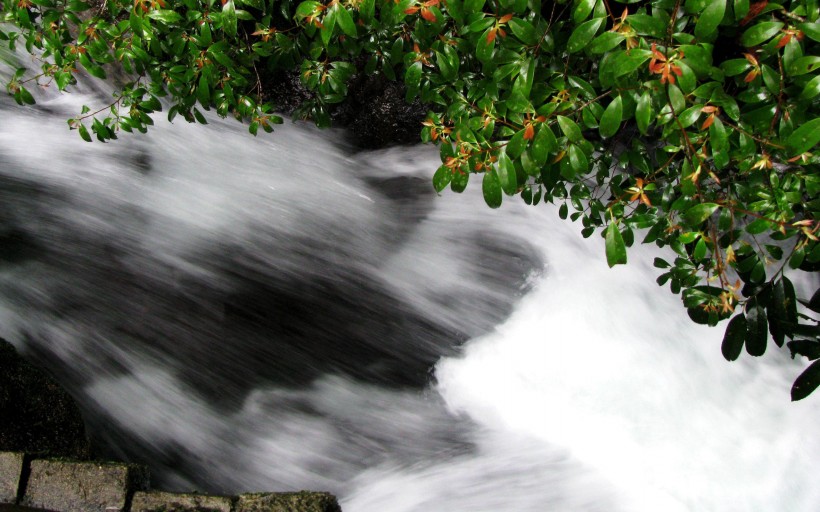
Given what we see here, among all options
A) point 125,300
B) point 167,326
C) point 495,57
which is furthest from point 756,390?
point 125,300

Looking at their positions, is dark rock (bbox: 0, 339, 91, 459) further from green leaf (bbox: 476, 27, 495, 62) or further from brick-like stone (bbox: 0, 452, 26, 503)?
green leaf (bbox: 476, 27, 495, 62)

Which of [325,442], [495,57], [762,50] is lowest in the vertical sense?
[325,442]

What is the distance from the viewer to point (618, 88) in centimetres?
141

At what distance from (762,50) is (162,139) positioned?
300 centimetres

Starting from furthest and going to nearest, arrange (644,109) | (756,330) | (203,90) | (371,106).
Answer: (371,106) → (203,90) → (756,330) → (644,109)

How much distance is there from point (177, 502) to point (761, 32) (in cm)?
196

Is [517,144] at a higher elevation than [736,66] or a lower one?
lower

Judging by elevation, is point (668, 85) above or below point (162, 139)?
above

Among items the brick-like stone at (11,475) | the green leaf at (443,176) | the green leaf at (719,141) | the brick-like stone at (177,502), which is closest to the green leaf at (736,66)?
the green leaf at (719,141)

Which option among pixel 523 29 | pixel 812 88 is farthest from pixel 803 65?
pixel 523 29

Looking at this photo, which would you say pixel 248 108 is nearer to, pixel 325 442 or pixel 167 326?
pixel 167 326

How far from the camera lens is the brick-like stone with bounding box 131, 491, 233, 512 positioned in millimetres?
1784

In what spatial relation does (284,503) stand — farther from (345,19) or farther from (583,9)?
(583,9)

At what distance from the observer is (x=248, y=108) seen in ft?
7.66
